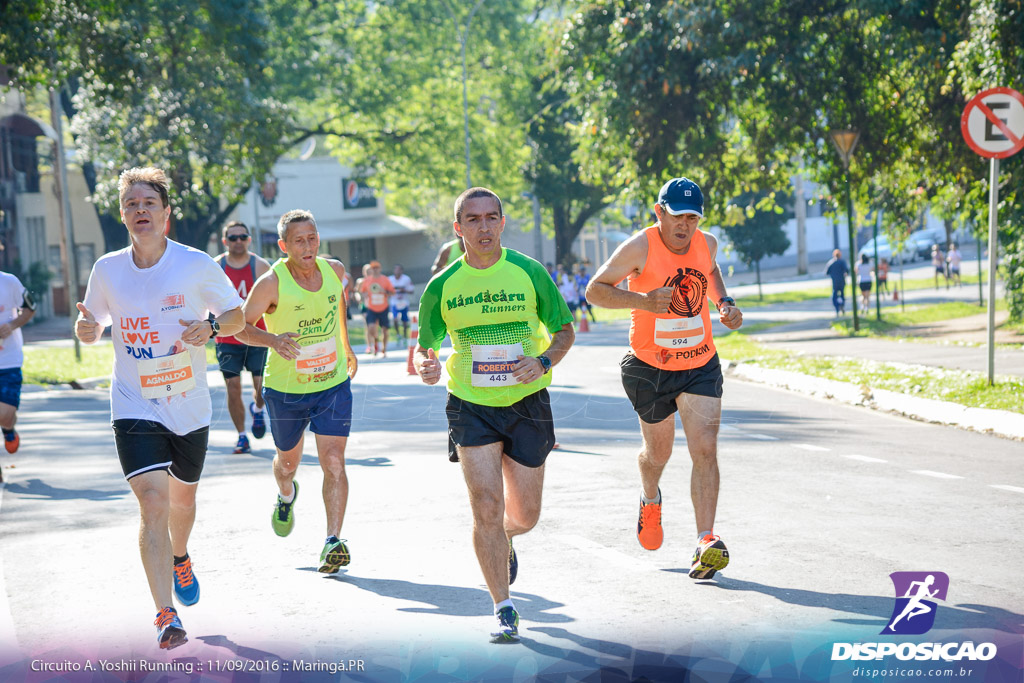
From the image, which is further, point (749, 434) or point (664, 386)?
point (749, 434)

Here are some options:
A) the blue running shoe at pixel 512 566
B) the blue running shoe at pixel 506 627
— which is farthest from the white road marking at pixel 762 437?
the blue running shoe at pixel 506 627

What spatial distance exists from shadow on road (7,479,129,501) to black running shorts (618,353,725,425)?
4363 millimetres

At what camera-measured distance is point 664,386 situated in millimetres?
6758

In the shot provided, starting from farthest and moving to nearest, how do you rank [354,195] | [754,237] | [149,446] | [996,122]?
[354,195]
[754,237]
[996,122]
[149,446]

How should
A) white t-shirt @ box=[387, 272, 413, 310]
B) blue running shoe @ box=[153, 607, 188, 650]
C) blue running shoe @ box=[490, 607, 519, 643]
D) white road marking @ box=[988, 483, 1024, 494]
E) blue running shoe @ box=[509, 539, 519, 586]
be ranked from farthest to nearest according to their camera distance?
white t-shirt @ box=[387, 272, 413, 310], white road marking @ box=[988, 483, 1024, 494], blue running shoe @ box=[509, 539, 519, 586], blue running shoe @ box=[490, 607, 519, 643], blue running shoe @ box=[153, 607, 188, 650]

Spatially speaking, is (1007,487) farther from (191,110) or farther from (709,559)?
(191,110)

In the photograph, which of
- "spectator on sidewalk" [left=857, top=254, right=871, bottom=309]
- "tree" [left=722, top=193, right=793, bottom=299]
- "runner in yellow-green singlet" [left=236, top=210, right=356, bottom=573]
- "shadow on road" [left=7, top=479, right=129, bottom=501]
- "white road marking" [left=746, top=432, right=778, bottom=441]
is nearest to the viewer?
"runner in yellow-green singlet" [left=236, top=210, right=356, bottom=573]

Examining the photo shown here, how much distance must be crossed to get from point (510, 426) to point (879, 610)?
1.73 metres

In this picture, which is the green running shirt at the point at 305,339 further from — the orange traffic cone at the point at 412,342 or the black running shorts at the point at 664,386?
the black running shorts at the point at 664,386

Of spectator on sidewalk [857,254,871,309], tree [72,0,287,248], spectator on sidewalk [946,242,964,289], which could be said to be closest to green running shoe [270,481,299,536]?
tree [72,0,287,248]

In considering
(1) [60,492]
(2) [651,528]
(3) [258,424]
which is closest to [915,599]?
(2) [651,528]

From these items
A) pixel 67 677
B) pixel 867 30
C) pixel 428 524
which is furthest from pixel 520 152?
pixel 67 677

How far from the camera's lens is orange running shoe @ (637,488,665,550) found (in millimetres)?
6797

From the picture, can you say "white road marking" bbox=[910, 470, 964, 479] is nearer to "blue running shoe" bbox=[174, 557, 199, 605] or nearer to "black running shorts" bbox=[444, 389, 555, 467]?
"black running shorts" bbox=[444, 389, 555, 467]
